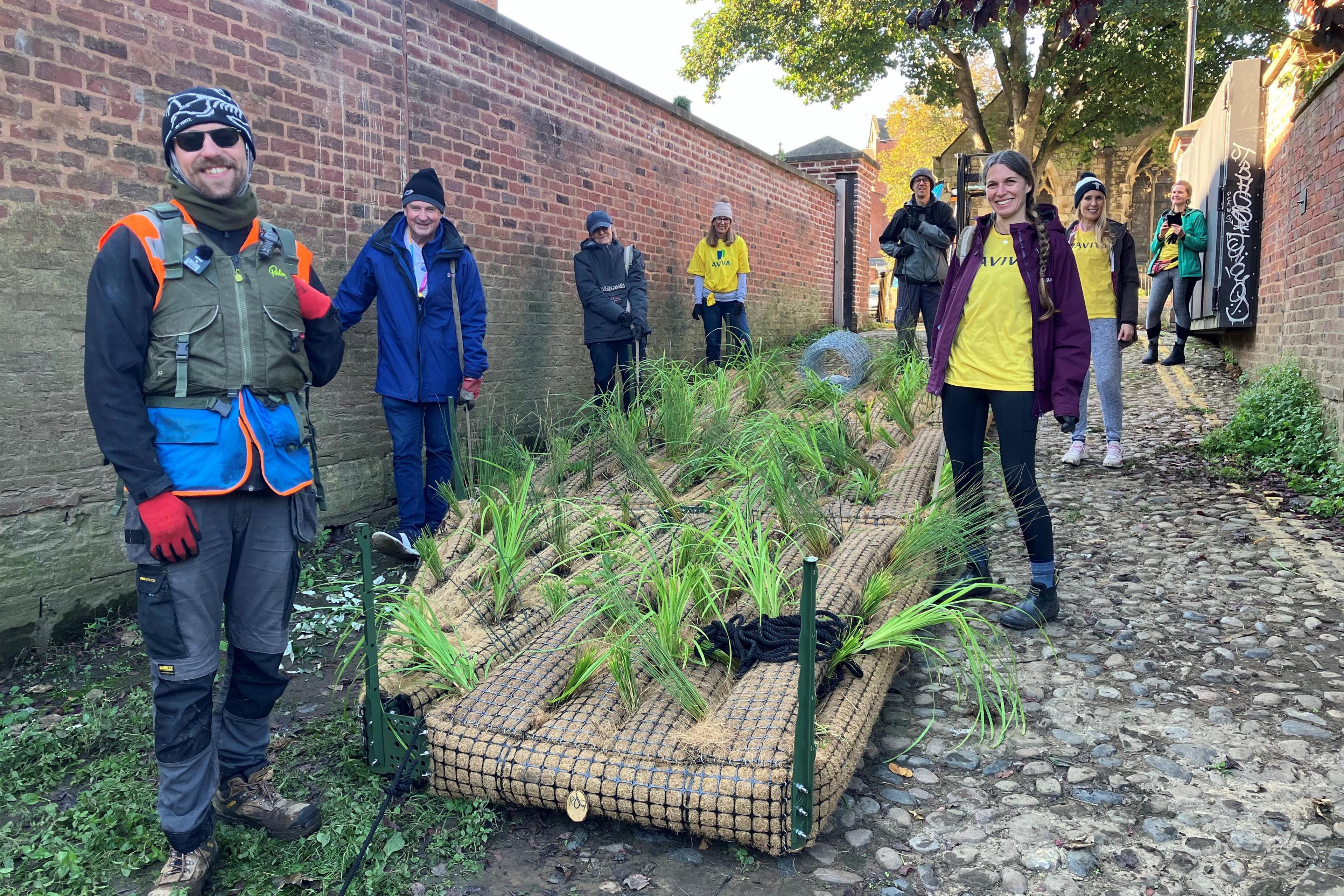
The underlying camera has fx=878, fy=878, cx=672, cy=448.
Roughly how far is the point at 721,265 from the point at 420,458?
4518 mm

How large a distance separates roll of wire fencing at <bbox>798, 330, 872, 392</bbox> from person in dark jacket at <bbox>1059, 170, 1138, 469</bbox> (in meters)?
2.09

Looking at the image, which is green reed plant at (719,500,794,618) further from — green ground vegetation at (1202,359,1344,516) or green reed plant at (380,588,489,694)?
green ground vegetation at (1202,359,1344,516)

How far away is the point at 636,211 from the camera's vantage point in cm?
872

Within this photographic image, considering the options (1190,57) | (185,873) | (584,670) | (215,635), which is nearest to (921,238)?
(584,670)

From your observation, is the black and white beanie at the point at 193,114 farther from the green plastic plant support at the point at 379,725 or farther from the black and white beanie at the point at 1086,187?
the black and white beanie at the point at 1086,187

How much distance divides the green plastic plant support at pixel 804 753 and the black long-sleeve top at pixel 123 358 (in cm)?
160

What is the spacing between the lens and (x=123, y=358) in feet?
6.85

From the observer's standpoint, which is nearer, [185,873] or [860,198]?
[185,873]

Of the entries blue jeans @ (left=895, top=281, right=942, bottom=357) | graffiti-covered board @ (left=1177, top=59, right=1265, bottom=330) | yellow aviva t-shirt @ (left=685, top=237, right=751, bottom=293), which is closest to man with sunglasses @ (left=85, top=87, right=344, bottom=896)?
yellow aviva t-shirt @ (left=685, top=237, right=751, bottom=293)

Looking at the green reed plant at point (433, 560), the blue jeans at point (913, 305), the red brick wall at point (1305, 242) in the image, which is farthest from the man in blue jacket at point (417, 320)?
the red brick wall at point (1305, 242)

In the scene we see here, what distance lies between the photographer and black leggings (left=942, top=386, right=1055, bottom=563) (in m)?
3.56

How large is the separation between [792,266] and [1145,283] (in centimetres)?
1451

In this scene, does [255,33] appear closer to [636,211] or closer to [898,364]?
[636,211]

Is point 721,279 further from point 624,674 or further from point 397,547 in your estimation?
point 624,674
